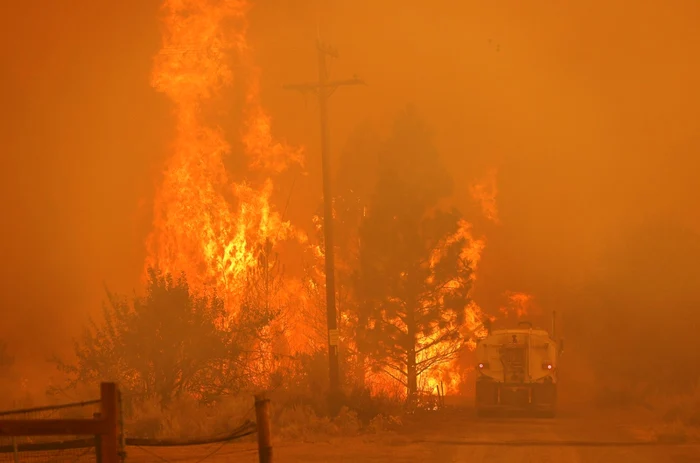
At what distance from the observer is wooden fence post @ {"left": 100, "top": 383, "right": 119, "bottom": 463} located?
32.1 ft

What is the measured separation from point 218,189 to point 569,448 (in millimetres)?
31907

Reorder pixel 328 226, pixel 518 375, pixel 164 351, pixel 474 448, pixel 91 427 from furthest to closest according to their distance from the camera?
pixel 518 375 < pixel 328 226 < pixel 164 351 < pixel 474 448 < pixel 91 427

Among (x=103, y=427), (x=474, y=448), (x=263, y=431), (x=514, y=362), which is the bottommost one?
(x=474, y=448)

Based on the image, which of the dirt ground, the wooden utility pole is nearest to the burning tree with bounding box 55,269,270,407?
the wooden utility pole

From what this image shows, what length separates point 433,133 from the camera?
3728cm

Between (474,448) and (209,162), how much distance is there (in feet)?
106

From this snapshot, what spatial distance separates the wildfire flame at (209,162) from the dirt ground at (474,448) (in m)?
23.5

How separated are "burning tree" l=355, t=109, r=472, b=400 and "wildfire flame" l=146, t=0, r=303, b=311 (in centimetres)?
1019

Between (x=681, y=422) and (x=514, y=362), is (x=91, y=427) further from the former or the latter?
(x=514, y=362)

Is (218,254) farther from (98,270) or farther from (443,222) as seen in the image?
(98,270)

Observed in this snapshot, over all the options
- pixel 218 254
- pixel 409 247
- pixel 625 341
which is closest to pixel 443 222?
pixel 409 247

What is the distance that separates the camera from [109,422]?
32.2 feet

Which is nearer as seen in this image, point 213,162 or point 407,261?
point 407,261

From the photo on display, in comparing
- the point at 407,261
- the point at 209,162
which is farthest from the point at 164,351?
the point at 209,162
